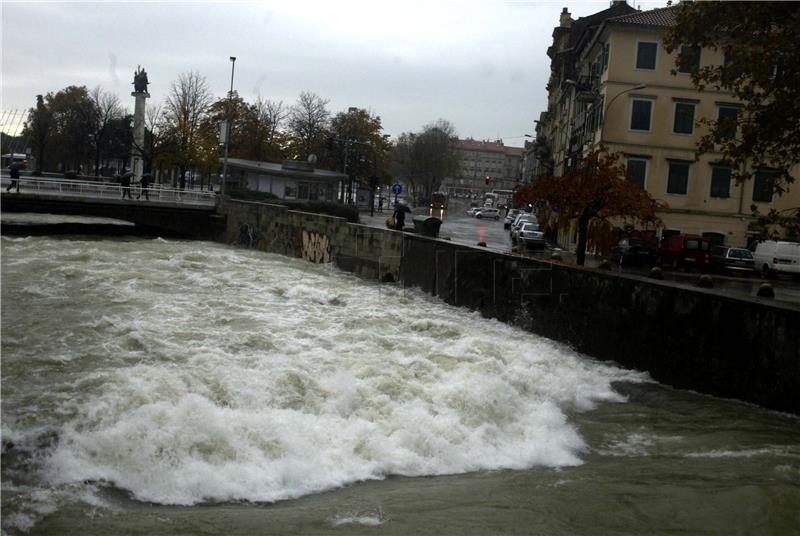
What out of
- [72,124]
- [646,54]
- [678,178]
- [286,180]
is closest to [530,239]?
[678,178]

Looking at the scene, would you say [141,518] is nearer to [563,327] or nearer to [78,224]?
[563,327]

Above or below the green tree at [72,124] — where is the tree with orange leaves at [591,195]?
below

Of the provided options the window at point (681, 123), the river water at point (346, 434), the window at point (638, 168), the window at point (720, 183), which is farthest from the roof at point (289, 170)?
the river water at point (346, 434)

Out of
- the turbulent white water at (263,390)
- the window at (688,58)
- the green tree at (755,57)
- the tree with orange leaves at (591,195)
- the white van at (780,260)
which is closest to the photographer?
the turbulent white water at (263,390)

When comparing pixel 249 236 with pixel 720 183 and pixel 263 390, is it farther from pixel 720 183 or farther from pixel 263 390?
pixel 263 390

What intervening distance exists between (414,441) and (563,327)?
8.59 meters

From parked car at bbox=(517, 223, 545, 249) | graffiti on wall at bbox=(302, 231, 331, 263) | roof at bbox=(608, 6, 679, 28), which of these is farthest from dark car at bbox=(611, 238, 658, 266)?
roof at bbox=(608, 6, 679, 28)

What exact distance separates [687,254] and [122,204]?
95.6 feet

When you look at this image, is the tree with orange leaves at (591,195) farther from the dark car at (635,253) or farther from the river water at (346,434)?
the river water at (346,434)

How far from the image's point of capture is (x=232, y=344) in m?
14.2

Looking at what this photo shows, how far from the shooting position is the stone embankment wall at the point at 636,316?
44.9ft

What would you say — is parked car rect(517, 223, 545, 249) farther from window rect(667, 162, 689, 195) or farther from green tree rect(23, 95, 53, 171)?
green tree rect(23, 95, 53, 171)

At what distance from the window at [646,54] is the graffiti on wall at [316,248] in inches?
941

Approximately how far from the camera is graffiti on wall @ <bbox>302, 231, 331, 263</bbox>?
32719 millimetres
